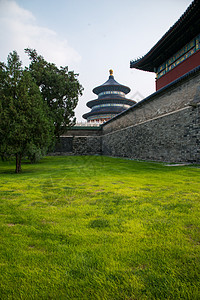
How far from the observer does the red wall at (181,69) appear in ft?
35.4

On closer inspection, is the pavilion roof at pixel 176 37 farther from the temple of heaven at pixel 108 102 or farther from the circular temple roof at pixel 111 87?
the circular temple roof at pixel 111 87

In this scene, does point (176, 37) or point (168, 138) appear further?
point (176, 37)

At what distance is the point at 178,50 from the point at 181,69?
1536mm

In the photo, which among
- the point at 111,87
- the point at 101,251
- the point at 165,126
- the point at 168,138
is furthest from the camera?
the point at 111,87

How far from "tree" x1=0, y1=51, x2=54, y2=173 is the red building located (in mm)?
9812

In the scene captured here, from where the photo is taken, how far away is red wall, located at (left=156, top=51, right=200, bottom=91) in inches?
425

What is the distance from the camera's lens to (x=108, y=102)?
3020 cm

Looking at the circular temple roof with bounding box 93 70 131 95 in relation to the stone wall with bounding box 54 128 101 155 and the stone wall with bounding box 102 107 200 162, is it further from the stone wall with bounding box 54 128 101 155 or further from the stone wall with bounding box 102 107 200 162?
the stone wall with bounding box 102 107 200 162

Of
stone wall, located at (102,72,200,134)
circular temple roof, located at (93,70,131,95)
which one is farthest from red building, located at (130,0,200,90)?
circular temple roof, located at (93,70,131,95)

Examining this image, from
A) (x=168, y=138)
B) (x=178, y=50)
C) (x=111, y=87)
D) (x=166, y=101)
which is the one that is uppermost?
(x=111, y=87)

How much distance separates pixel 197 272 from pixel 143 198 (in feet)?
6.49

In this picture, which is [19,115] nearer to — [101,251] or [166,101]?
[101,251]

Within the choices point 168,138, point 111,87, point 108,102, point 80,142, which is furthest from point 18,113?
point 111,87

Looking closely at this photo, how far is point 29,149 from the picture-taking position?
24.4 ft
